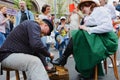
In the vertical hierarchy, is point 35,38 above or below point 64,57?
above

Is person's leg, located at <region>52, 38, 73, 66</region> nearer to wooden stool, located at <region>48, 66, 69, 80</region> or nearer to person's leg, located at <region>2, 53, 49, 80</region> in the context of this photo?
wooden stool, located at <region>48, 66, 69, 80</region>

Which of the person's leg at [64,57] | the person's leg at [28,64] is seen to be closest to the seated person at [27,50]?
the person's leg at [28,64]

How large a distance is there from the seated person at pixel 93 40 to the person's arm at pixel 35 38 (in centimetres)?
92

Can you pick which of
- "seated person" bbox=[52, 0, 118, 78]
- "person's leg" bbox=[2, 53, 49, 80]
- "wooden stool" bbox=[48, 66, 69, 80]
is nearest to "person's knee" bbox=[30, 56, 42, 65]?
"person's leg" bbox=[2, 53, 49, 80]

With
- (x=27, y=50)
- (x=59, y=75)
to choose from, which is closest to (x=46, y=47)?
(x=27, y=50)

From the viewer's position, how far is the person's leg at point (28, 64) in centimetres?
436

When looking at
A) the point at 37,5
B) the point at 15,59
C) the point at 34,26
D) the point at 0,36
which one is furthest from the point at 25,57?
the point at 37,5

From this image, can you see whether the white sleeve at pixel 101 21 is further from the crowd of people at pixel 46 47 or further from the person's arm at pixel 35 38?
the person's arm at pixel 35 38

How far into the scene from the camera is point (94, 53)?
505 cm

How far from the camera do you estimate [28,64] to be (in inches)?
175

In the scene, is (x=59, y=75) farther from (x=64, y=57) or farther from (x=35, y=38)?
(x=35, y=38)

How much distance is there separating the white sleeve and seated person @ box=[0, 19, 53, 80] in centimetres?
83

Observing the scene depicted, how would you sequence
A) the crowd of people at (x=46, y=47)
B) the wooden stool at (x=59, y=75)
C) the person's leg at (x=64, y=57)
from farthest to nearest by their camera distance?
the person's leg at (x=64, y=57) < the wooden stool at (x=59, y=75) < the crowd of people at (x=46, y=47)

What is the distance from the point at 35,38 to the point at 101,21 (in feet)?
4.26
